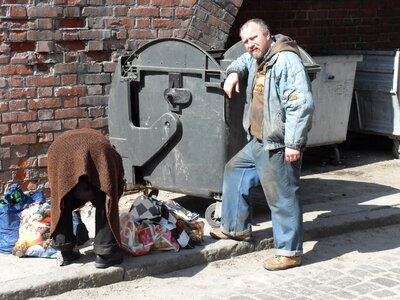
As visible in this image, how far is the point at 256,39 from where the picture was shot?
580 centimetres

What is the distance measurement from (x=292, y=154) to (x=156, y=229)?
1165 mm

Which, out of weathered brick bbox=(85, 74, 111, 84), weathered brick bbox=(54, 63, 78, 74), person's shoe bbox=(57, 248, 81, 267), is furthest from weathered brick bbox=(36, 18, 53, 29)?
person's shoe bbox=(57, 248, 81, 267)

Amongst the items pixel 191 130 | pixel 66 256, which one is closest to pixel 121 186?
pixel 66 256

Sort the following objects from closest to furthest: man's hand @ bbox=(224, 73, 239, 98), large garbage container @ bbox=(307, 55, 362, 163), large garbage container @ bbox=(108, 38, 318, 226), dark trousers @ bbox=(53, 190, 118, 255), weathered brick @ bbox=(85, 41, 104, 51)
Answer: dark trousers @ bbox=(53, 190, 118, 255), man's hand @ bbox=(224, 73, 239, 98), large garbage container @ bbox=(108, 38, 318, 226), weathered brick @ bbox=(85, 41, 104, 51), large garbage container @ bbox=(307, 55, 362, 163)

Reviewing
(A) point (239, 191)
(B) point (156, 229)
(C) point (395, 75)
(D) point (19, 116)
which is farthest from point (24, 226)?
(C) point (395, 75)

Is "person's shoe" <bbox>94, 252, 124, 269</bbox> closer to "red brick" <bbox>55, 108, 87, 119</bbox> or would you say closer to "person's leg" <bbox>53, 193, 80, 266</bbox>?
"person's leg" <bbox>53, 193, 80, 266</bbox>

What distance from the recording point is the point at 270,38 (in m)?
5.89

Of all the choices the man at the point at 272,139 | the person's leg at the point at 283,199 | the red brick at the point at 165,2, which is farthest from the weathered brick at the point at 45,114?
the person's leg at the point at 283,199

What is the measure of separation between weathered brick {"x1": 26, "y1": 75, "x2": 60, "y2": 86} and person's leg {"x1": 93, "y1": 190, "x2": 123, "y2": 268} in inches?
73.6

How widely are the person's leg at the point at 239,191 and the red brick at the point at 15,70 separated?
2.01 m

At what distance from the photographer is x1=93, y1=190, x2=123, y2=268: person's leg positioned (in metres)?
5.49

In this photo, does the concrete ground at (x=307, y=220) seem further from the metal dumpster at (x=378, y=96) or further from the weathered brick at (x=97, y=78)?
the weathered brick at (x=97, y=78)

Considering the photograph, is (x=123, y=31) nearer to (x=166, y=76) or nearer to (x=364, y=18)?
(x=166, y=76)

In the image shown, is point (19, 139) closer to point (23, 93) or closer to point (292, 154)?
point (23, 93)
